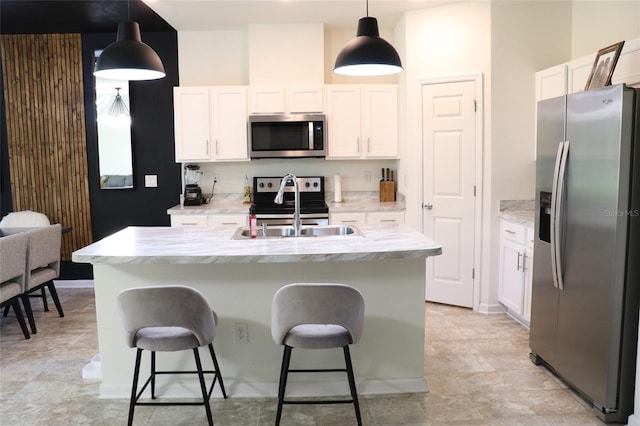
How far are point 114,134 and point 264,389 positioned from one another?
3597 mm

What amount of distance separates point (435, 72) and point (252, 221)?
2430mm

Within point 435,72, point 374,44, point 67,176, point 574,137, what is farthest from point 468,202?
point 67,176

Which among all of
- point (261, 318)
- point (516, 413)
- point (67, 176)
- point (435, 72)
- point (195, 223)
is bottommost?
point (516, 413)

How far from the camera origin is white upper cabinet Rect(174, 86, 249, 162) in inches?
209

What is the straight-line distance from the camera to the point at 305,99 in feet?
17.3

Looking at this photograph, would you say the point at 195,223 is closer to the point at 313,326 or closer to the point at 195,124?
the point at 195,124

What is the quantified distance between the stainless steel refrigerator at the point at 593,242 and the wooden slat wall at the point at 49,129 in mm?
4519

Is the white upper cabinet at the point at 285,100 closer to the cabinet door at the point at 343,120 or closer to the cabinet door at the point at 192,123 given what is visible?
the cabinet door at the point at 343,120

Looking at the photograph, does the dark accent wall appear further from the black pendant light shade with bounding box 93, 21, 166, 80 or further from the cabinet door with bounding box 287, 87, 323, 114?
the black pendant light shade with bounding box 93, 21, 166, 80

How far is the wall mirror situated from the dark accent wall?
0.17 feet

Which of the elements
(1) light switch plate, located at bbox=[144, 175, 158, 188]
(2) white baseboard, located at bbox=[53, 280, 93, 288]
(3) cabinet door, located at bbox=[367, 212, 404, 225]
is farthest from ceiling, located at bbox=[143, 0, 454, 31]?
(2) white baseboard, located at bbox=[53, 280, 93, 288]

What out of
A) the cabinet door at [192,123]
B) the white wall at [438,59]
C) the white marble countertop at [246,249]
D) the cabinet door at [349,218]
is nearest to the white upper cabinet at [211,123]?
the cabinet door at [192,123]

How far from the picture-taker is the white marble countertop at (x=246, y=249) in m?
2.70

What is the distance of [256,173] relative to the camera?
5.71m
